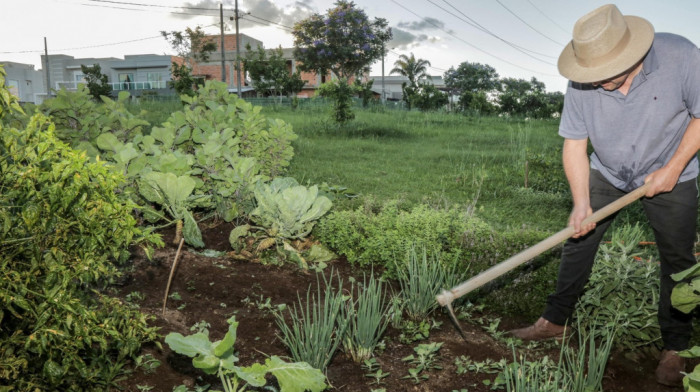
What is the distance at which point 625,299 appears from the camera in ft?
10.3

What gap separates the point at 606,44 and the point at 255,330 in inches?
85.6

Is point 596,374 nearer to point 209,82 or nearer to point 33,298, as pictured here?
point 33,298

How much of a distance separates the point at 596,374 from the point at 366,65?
3539cm

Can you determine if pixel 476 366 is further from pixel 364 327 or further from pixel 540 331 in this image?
pixel 540 331

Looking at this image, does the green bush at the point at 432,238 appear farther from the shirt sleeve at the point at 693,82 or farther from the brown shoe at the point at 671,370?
the shirt sleeve at the point at 693,82

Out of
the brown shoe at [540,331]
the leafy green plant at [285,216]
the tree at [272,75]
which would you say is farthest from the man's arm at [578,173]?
the tree at [272,75]

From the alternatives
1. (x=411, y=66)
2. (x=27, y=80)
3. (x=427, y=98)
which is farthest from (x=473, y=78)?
(x=27, y=80)

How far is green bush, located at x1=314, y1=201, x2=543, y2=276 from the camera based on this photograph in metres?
3.61

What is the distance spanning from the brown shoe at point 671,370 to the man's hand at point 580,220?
0.77 m

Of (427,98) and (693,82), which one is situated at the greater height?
(427,98)

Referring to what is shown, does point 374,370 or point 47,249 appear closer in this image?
point 47,249

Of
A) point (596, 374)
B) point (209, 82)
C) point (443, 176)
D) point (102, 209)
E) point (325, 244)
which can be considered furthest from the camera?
point (443, 176)

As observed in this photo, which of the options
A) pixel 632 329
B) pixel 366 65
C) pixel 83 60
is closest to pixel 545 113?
pixel 366 65

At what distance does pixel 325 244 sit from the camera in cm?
408
